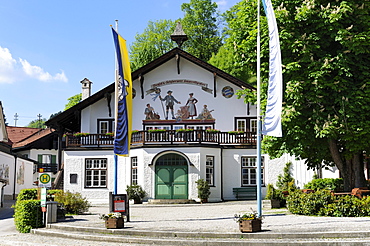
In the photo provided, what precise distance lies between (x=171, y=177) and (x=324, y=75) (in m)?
12.4

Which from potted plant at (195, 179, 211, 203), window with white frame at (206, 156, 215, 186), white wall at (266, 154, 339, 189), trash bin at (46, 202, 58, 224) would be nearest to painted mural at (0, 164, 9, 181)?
window with white frame at (206, 156, 215, 186)

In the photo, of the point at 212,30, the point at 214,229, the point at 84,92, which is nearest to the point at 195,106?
the point at 84,92

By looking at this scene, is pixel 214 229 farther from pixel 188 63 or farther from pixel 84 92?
pixel 84 92

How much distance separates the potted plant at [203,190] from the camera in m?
27.7

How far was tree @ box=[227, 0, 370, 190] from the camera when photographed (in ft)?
59.7

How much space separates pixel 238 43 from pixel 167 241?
1090 cm

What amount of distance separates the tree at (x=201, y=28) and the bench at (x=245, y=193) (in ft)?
84.6

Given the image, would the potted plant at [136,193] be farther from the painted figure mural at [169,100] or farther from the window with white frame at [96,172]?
the painted figure mural at [169,100]

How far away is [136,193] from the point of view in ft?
91.3

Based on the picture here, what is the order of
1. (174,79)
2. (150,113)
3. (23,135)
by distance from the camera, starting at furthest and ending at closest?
1. (23,135)
2. (174,79)
3. (150,113)

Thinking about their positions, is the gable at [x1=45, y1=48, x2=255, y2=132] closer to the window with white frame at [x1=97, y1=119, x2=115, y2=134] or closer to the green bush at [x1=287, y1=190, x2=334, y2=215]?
the window with white frame at [x1=97, y1=119, x2=115, y2=134]

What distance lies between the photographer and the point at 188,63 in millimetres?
31969

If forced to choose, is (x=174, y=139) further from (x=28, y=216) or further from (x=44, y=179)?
(x=28, y=216)

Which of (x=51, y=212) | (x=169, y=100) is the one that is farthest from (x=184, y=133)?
(x=51, y=212)
